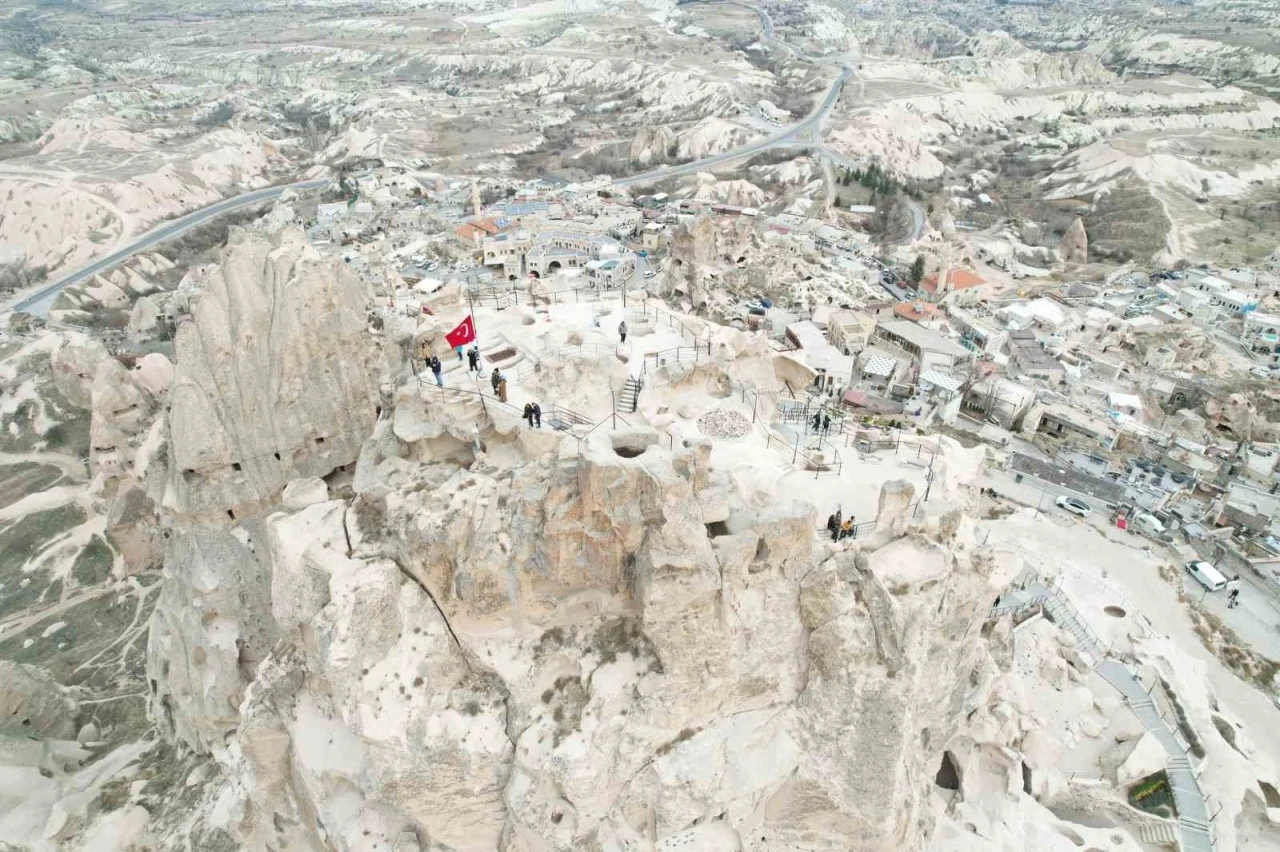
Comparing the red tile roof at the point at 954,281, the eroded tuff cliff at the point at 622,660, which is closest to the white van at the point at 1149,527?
the eroded tuff cliff at the point at 622,660

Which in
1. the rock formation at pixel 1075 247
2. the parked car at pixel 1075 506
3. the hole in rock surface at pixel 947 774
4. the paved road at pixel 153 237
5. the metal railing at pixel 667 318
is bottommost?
the paved road at pixel 153 237

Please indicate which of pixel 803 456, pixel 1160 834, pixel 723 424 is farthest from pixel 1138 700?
pixel 723 424

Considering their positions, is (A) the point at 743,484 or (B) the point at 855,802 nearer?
(B) the point at 855,802

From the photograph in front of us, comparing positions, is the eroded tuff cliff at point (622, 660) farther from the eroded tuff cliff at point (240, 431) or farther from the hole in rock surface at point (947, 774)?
Result: the eroded tuff cliff at point (240, 431)

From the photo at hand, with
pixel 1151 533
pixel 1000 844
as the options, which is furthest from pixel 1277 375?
pixel 1000 844

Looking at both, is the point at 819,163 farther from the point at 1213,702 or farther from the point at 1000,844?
the point at 1000,844

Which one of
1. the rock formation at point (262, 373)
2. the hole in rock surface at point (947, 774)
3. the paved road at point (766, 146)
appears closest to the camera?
the hole in rock surface at point (947, 774)

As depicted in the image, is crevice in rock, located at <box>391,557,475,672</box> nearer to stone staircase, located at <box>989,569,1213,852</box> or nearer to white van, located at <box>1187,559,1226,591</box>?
stone staircase, located at <box>989,569,1213,852</box>
